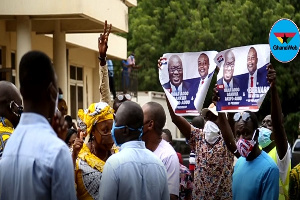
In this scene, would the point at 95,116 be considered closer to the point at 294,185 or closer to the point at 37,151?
the point at 294,185

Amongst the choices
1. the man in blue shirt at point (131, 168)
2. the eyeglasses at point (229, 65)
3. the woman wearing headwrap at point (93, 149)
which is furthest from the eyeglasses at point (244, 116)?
the man in blue shirt at point (131, 168)

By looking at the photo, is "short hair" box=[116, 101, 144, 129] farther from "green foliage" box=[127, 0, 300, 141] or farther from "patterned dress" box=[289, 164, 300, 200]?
"green foliage" box=[127, 0, 300, 141]

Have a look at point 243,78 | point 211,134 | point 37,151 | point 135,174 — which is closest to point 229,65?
point 243,78

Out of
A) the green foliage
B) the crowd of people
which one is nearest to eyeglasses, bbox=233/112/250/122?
the crowd of people

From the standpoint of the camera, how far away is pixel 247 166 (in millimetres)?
7582

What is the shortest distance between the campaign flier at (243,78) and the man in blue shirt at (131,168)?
188 centimetres

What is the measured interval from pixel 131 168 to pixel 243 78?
2535mm

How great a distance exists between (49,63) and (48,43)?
20128 millimetres

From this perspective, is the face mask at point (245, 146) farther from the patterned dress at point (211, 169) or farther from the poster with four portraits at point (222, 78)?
the patterned dress at point (211, 169)

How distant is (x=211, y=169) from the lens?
8914 mm

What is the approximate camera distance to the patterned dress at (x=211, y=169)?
8883mm

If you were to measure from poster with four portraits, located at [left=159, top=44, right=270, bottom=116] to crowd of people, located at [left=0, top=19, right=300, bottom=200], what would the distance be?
0.12 metres

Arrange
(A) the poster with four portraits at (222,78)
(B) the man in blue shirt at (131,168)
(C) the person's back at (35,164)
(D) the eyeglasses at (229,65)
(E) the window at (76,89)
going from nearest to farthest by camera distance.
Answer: (C) the person's back at (35,164)
(B) the man in blue shirt at (131,168)
(A) the poster with four portraits at (222,78)
(D) the eyeglasses at (229,65)
(E) the window at (76,89)

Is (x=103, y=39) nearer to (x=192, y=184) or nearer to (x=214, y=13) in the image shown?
(x=192, y=184)
